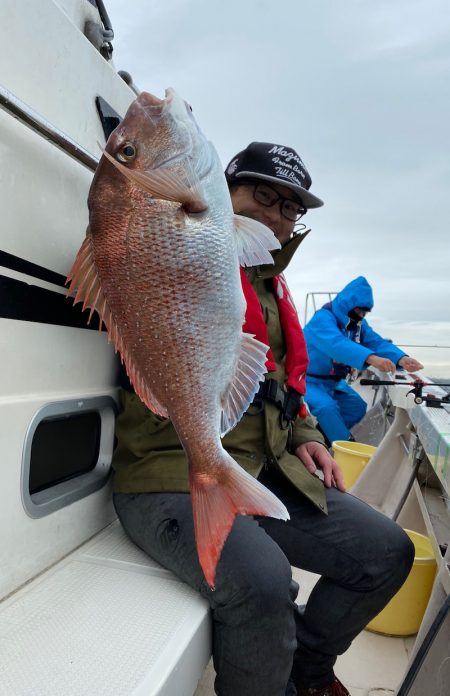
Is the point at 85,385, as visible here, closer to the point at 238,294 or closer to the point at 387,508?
the point at 238,294

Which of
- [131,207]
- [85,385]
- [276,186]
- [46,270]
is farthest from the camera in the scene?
[276,186]

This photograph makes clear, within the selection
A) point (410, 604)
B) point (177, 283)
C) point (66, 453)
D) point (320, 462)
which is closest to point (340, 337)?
point (410, 604)

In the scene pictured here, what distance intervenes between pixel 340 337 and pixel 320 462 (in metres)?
3.18

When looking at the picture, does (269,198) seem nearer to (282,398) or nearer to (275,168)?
(275,168)

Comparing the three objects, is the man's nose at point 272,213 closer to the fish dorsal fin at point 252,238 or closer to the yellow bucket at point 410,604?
the fish dorsal fin at point 252,238

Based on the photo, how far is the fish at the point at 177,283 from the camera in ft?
3.81

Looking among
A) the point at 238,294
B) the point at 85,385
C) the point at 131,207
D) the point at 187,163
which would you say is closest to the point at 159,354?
the point at 238,294

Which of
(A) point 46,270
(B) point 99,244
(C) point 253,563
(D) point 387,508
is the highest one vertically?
(B) point 99,244

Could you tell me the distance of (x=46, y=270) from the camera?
4.73ft

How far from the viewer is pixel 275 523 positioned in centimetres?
186

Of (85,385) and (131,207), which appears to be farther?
(85,385)

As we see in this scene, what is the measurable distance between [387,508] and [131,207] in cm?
336

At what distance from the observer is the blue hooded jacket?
16.5 ft

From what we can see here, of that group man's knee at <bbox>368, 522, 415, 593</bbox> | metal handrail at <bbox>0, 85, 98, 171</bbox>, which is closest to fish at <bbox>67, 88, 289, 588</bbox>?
metal handrail at <bbox>0, 85, 98, 171</bbox>
